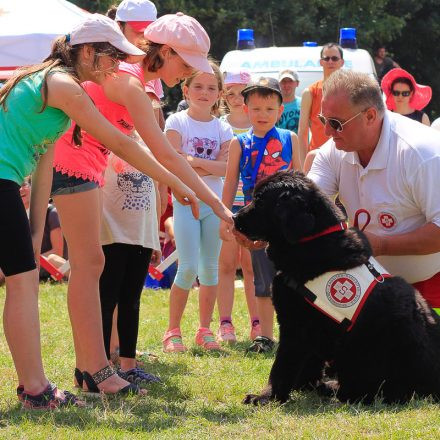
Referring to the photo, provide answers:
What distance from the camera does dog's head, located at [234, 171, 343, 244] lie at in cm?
423

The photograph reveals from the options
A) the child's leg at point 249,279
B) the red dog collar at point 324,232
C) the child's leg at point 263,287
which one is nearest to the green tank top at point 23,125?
the red dog collar at point 324,232

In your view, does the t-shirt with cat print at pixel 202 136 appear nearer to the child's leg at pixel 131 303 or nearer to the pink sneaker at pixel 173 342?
the pink sneaker at pixel 173 342

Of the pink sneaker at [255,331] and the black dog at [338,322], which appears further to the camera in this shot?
the pink sneaker at [255,331]

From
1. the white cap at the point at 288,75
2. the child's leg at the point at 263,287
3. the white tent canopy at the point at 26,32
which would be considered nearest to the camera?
the child's leg at the point at 263,287

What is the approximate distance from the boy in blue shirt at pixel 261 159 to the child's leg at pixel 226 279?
367mm

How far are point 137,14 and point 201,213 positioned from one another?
1471 millimetres

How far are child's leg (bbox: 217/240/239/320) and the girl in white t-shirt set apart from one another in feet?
0.54

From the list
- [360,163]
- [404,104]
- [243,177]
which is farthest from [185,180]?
[404,104]

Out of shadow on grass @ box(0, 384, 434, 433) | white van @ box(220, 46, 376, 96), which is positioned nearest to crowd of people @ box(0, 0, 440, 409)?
shadow on grass @ box(0, 384, 434, 433)

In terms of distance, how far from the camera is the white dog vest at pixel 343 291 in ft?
13.9

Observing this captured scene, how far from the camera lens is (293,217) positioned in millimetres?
4223

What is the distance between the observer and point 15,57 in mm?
9633

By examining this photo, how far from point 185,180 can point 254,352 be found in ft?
6.23

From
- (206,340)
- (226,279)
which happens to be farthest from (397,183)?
(226,279)
